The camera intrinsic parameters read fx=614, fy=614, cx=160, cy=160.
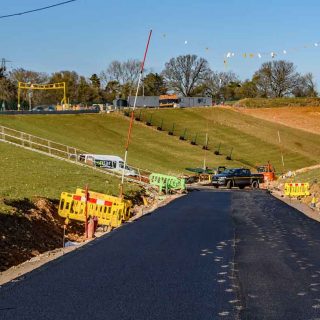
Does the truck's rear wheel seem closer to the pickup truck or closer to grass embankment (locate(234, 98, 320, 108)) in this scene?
the pickup truck

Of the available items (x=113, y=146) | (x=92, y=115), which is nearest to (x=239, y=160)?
(x=113, y=146)

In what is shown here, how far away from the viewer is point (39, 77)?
161 meters

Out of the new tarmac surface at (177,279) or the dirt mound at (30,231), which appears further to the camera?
the dirt mound at (30,231)

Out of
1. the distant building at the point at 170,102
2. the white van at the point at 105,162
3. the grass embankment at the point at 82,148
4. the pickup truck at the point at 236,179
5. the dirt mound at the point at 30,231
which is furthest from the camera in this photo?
the distant building at the point at 170,102

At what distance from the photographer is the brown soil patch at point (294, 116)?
115000mm

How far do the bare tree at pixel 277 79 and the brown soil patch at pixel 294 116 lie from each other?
35.2 m

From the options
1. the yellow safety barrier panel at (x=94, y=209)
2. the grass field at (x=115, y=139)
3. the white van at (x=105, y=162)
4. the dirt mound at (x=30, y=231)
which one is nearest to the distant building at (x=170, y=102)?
the grass field at (x=115, y=139)

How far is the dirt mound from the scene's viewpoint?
14.4m

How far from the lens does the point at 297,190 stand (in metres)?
37.2

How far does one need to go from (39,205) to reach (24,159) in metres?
18.1

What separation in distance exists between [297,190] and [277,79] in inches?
5335

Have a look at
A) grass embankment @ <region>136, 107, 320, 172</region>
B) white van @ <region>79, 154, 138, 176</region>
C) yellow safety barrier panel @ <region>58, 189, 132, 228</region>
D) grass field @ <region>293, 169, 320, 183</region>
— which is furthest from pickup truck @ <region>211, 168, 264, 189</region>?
yellow safety barrier panel @ <region>58, 189, 132, 228</region>

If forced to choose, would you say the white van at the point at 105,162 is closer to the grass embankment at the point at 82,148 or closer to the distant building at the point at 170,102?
the grass embankment at the point at 82,148

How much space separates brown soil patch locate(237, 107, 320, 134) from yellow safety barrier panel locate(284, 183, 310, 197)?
74.6 metres
